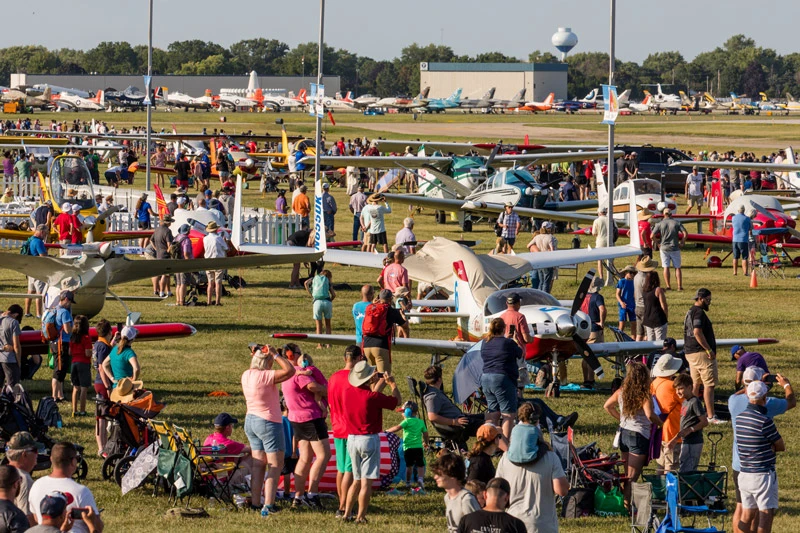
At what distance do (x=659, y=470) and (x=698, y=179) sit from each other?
1242 inches

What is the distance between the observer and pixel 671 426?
11.6m

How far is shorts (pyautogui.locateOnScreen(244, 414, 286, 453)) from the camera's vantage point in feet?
35.5

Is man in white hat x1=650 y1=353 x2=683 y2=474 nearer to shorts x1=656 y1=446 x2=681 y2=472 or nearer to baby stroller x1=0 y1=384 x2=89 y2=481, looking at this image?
shorts x1=656 y1=446 x2=681 y2=472

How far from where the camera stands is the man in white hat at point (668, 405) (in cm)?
1143

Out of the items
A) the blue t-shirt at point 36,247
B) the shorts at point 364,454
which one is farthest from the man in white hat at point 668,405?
the blue t-shirt at point 36,247

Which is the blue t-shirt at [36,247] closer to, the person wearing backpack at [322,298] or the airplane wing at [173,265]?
the airplane wing at [173,265]

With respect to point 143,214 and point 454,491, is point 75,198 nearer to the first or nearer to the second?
point 143,214

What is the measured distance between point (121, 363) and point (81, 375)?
5.61 feet

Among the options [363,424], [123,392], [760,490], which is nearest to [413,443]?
[363,424]

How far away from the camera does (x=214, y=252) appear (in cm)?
2353

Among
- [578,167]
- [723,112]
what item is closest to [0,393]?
[578,167]

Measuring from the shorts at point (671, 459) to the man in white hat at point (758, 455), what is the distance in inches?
63.9

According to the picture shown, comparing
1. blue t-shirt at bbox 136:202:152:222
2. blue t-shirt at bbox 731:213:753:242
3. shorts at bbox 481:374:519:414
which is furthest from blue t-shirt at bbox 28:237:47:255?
blue t-shirt at bbox 731:213:753:242

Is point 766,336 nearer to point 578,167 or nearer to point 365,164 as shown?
point 365,164
